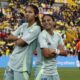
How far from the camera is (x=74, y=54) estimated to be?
980 inches

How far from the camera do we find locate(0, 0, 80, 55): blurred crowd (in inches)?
1024

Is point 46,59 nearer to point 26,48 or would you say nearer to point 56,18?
point 26,48

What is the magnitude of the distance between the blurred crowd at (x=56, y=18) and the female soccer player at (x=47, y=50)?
18.8 meters

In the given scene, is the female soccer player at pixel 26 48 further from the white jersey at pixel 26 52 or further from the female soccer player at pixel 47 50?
the female soccer player at pixel 47 50

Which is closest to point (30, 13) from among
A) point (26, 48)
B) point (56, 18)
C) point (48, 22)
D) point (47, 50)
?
point (48, 22)

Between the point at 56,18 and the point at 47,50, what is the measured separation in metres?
23.9

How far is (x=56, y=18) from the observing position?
29141 millimetres

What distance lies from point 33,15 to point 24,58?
2.12 ft

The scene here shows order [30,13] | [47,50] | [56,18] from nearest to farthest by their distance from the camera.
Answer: [47,50] < [30,13] < [56,18]

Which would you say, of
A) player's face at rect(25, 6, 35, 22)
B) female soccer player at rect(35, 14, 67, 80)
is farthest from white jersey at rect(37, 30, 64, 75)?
player's face at rect(25, 6, 35, 22)

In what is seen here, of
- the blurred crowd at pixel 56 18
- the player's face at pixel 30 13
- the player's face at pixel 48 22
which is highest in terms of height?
the player's face at pixel 30 13

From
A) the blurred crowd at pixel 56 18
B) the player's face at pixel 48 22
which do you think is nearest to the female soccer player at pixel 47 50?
the player's face at pixel 48 22

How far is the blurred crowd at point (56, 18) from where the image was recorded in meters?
26.0

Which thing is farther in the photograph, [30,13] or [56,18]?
[56,18]
